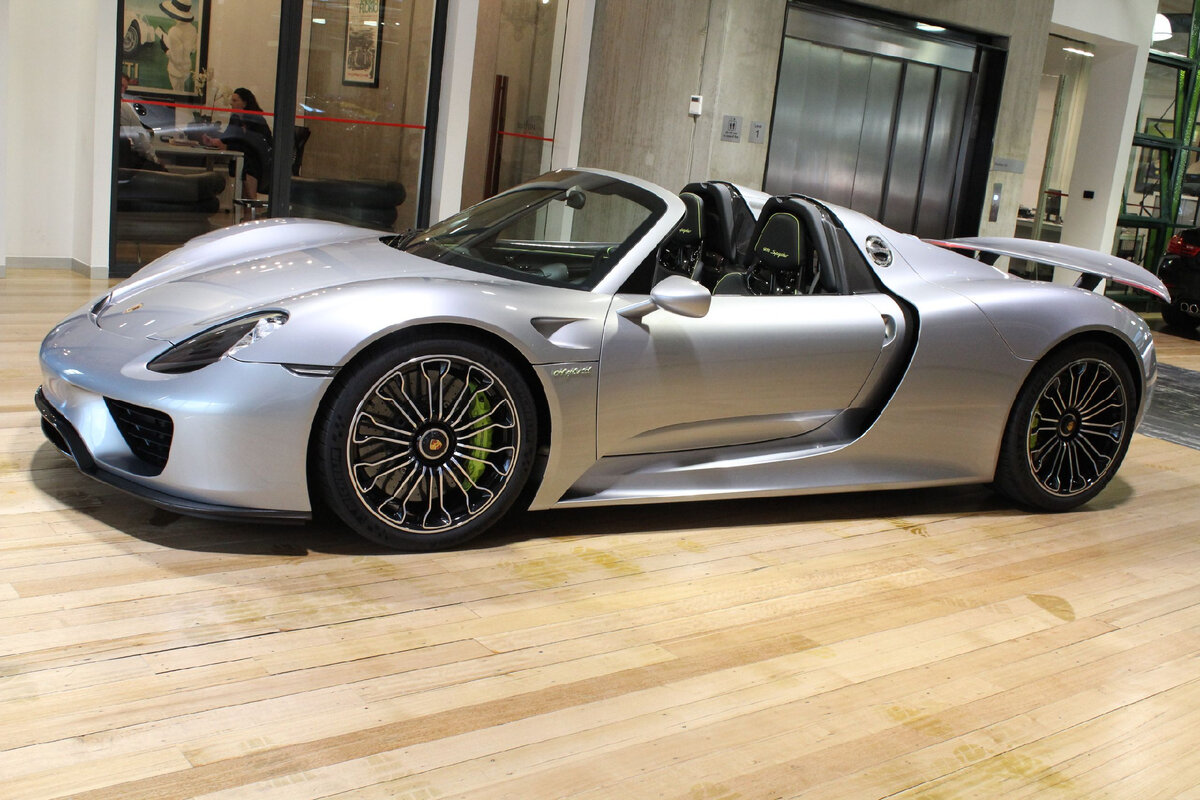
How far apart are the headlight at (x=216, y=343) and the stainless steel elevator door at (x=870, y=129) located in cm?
617

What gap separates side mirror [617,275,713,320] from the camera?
122 inches

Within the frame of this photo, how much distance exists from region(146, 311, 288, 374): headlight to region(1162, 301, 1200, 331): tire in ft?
33.6

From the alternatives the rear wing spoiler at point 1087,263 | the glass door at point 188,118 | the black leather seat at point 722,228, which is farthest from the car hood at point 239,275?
the glass door at point 188,118

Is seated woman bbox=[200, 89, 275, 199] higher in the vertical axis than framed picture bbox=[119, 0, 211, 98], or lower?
lower

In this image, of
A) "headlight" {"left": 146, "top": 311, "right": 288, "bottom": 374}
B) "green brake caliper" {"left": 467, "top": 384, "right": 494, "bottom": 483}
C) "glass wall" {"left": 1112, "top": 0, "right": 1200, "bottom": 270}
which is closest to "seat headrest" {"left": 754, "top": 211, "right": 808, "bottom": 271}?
"green brake caliper" {"left": 467, "top": 384, "right": 494, "bottom": 483}

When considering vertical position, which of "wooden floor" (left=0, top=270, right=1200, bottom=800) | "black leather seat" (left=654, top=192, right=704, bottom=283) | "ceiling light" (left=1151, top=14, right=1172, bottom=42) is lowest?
"wooden floor" (left=0, top=270, right=1200, bottom=800)

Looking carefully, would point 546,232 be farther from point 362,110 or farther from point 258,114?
point 362,110

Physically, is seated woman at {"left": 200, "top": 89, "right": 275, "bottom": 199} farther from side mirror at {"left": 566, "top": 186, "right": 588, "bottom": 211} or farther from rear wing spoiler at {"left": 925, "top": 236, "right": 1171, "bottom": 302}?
rear wing spoiler at {"left": 925, "top": 236, "right": 1171, "bottom": 302}

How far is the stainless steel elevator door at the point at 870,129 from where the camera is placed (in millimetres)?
8367

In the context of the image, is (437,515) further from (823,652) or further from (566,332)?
(823,652)

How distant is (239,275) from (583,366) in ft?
3.44

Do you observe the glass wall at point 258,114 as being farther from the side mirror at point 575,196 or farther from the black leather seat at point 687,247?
the side mirror at point 575,196

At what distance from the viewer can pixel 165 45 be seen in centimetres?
675

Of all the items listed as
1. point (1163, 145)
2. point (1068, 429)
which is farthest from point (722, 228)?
point (1163, 145)
